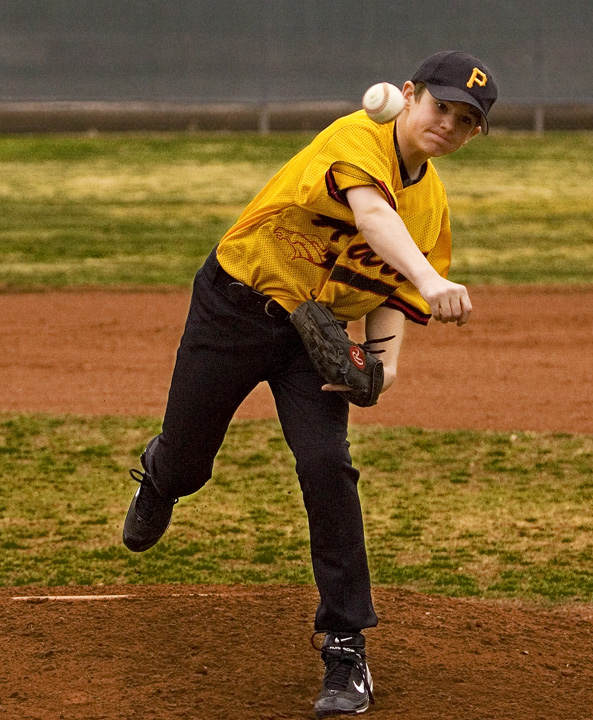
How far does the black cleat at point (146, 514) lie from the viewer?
4.01 m

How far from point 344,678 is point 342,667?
0.10ft

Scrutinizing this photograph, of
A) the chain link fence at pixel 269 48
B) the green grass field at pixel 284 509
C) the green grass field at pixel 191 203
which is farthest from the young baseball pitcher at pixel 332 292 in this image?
the chain link fence at pixel 269 48

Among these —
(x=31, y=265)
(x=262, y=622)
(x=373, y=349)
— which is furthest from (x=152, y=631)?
(x=31, y=265)

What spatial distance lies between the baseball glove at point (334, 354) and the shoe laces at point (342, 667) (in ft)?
2.31

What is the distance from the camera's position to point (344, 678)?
11.0 feet

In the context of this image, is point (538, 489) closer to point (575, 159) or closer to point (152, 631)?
point (152, 631)

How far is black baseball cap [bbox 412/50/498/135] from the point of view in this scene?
3.13m

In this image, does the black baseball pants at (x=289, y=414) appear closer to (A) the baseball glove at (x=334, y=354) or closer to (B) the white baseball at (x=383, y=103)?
(A) the baseball glove at (x=334, y=354)

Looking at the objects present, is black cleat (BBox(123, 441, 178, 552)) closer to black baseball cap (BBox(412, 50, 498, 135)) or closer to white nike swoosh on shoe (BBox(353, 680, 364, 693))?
white nike swoosh on shoe (BBox(353, 680, 364, 693))

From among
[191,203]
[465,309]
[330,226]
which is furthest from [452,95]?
[191,203]

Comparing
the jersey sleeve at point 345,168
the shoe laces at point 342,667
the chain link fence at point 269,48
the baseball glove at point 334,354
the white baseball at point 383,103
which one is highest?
the chain link fence at point 269,48

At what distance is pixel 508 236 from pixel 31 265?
5.35 m

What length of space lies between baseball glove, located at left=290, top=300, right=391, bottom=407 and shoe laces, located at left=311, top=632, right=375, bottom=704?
2.31ft

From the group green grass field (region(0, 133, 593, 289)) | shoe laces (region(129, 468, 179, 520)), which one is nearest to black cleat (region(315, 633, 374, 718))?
shoe laces (region(129, 468, 179, 520))
